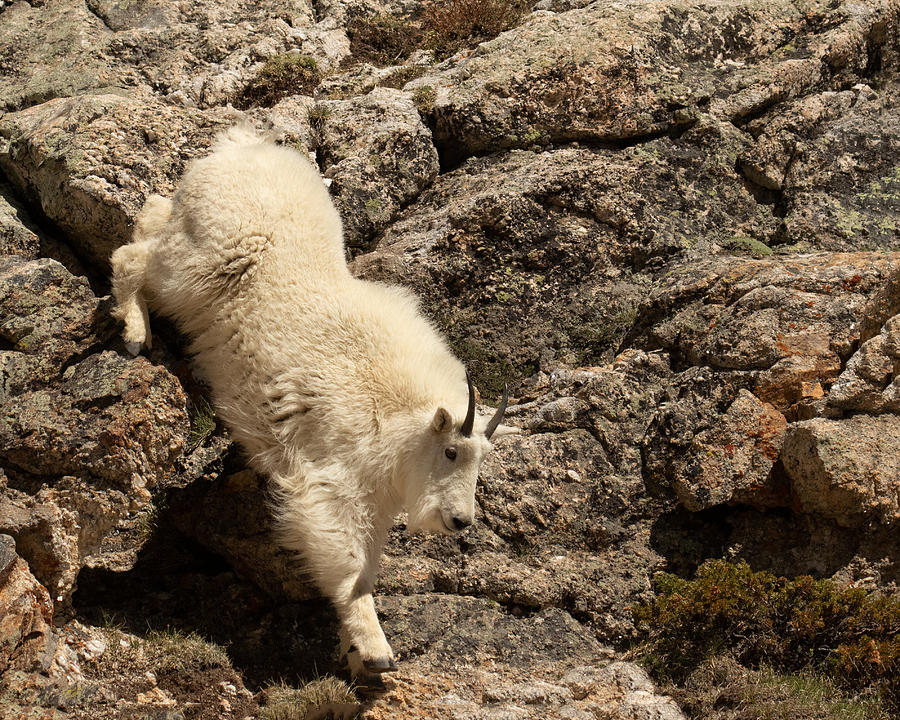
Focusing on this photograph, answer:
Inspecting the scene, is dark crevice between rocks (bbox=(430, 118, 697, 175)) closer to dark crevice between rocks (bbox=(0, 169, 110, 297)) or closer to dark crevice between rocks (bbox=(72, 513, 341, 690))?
dark crevice between rocks (bbox=(0, 169, 110, 297))

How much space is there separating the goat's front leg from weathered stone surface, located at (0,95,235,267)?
327 centimetres

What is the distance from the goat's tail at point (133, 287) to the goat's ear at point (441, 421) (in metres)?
2.60

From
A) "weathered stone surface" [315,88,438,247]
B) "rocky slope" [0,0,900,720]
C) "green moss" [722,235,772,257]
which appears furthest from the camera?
"weathered stone surface" [315,88,438,247]

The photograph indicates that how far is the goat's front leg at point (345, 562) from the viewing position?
5988 millimetres

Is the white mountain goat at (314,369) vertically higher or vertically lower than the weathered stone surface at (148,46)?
lower

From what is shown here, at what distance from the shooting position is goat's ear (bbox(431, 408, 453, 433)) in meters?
6.20

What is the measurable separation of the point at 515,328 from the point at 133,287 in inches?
138

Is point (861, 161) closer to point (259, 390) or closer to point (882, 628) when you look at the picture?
point (882, 628)

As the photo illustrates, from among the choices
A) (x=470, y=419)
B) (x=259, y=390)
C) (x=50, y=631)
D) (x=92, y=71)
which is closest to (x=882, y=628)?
(x=470, y=419)

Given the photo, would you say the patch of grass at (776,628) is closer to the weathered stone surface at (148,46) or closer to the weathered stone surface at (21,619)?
the weathered stone surface at (21,619)

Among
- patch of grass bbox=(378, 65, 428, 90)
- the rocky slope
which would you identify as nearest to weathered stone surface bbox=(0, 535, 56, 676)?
the rocky slope

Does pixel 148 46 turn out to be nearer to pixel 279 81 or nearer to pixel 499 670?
pixel 279 81

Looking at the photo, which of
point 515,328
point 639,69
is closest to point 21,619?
point 515,328

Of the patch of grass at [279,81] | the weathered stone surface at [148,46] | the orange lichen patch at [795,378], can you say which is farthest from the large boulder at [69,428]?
the orange lichen patch at [795,378]
